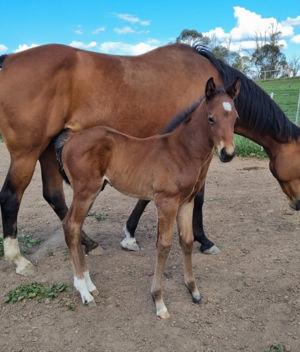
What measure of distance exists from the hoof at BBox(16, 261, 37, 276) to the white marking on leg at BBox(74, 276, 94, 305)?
66 centimetres

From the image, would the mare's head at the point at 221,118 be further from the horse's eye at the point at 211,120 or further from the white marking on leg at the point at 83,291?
the white marking on leg at the point at 83,291

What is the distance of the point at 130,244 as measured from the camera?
3979mm

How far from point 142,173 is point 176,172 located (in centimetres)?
28

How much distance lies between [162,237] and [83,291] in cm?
80

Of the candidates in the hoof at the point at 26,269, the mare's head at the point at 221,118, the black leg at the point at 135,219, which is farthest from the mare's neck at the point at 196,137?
the hoof at the point at 26,269

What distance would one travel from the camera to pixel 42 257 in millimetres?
3768

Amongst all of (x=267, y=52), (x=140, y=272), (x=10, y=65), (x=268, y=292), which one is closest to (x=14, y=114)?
(x=10, y=65)

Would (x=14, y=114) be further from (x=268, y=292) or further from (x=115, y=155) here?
(x=268, y=292)

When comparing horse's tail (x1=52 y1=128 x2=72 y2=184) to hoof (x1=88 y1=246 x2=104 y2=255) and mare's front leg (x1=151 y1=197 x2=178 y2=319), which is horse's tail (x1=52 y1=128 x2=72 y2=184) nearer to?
hoof (x1=88 y1=246 x2=104 y2=255)

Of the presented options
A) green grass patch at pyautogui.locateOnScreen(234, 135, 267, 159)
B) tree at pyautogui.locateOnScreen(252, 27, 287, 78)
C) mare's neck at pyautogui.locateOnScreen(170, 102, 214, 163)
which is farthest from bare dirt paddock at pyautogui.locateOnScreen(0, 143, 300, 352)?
tree at pyautogui.locateOnScreen(252, 27, 287, 78)

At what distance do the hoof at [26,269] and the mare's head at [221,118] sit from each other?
212cm

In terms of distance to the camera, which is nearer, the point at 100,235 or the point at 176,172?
the point at 176,172

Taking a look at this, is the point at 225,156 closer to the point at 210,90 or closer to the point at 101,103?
the point at 210,90

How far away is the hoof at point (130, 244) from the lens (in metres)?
3.96
